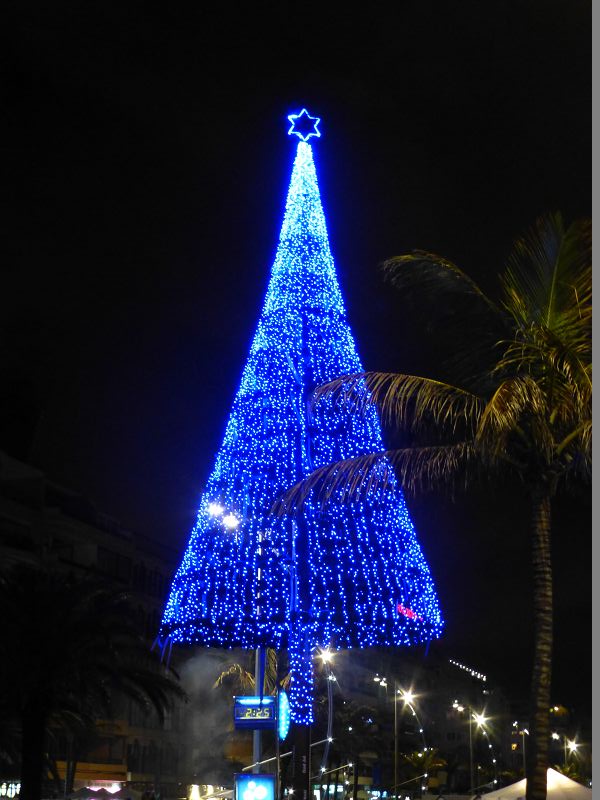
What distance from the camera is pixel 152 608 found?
6969 cm

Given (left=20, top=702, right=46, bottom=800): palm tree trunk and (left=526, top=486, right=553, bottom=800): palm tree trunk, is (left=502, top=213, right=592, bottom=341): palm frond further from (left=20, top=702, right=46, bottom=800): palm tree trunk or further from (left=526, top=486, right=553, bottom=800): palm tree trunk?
(left=20, top=702, right=46, bottom=800): palm tree trunk

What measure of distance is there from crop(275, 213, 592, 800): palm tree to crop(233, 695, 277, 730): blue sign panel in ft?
41.4

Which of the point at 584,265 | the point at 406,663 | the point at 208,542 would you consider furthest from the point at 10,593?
the point at 406,663

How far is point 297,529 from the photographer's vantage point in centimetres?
2672

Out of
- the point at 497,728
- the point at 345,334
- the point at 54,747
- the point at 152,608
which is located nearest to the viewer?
the point at 345,334

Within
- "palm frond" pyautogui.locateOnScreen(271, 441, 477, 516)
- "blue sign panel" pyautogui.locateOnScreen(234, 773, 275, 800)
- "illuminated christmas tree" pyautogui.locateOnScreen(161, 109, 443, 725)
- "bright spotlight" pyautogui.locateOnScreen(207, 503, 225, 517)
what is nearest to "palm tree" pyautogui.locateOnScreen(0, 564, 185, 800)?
Result: "illuminated christmas tree" pyautogui.locateOnScreen(161, 109, 443, 725)

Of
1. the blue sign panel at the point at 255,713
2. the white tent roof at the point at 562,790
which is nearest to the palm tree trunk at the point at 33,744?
the blue sign panel at the point at 255,713

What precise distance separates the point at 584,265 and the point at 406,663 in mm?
111369

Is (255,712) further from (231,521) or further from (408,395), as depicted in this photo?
(408,395)

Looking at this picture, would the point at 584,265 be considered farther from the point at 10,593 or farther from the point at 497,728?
the point at 497,728

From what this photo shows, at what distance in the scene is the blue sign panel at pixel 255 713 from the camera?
28.4 meters

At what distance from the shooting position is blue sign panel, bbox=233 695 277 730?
93.2 ft

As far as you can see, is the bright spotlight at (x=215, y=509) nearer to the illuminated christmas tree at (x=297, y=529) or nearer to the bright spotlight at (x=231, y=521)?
the illuminated christmas tree at (x=297, y=529)

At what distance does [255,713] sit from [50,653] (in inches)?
260
